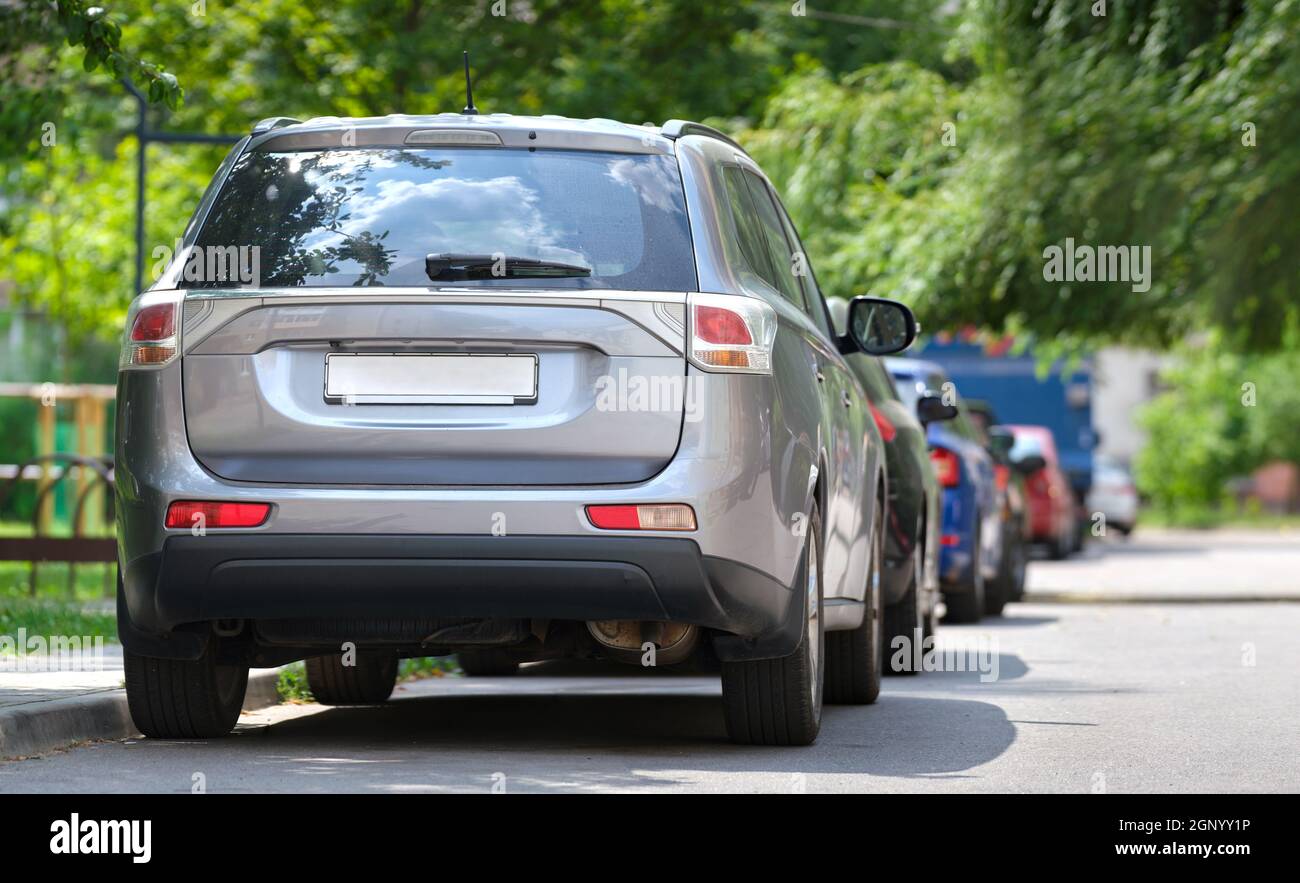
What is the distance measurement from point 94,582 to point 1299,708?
33.6 feet

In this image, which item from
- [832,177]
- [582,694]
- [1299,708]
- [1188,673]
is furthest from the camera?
[832,177]

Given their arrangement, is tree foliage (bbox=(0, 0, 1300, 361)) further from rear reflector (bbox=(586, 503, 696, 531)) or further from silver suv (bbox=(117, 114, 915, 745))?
rear reflector (bbox=(586, 503, 696, 531))

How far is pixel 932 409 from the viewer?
1282cm


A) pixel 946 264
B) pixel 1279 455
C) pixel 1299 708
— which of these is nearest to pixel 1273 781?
pixel 1299 708

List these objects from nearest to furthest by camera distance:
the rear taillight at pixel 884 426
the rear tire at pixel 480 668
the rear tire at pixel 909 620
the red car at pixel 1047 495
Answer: the rear taillight at pixel 884 426
the rear tire at pixel 909 620
the rear tire at pixel 480 668
the red car at pixel 1047 495

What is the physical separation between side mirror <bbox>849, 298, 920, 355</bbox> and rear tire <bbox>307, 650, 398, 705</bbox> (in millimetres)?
2233

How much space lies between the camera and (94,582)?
17047 millimetres

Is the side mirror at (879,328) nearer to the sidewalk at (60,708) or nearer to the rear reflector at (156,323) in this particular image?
the sidewalk at (60,708)

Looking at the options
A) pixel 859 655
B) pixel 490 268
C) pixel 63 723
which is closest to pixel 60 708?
pixel 63 723

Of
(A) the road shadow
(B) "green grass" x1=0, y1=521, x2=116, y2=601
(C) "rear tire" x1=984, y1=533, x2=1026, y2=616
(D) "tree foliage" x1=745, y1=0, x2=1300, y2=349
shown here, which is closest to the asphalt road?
(A) the road shadow

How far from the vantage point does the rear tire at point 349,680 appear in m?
9.14

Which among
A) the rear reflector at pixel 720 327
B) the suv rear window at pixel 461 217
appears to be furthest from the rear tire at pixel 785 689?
the suv rear window at pixel 461 217

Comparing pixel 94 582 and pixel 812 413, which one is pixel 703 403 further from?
pixel 94 582

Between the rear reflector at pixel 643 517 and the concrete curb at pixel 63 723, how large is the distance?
2.01 meters
